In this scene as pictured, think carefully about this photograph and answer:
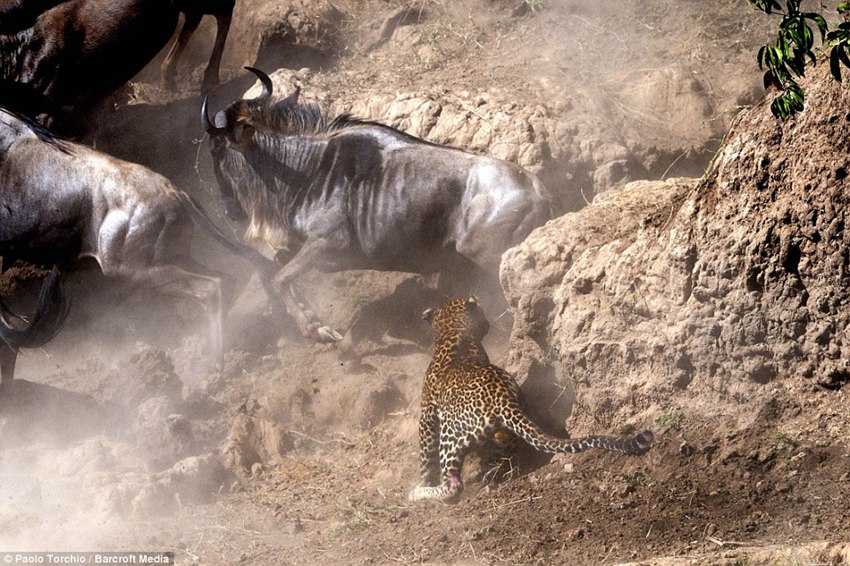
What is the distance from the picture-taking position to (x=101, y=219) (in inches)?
332

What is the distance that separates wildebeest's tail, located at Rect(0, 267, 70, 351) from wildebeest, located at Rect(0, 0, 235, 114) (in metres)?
3.39

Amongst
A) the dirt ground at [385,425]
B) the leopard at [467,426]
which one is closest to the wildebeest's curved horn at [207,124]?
the dirt ground at [385,425]

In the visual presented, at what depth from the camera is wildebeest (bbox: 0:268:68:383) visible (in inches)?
289

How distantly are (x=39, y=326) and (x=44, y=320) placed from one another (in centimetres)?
7

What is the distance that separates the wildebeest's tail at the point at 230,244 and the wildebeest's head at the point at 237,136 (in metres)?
0.51

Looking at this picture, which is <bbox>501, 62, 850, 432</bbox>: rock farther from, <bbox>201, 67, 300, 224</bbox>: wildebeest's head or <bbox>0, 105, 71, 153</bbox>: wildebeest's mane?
<bbox>0, 105, 71, 153</bbox>: wildebeest's mane

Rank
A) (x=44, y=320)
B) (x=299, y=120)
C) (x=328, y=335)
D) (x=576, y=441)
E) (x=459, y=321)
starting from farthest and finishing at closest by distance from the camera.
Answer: (x=299, y=120), (x=328, y=335), (x=44, y=320), (x=459, y=321), (x=576, y=441)

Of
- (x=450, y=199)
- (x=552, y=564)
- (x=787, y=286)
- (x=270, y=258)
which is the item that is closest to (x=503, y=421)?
(x=552, y=564)

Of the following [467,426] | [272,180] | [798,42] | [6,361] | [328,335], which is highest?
[798,42]

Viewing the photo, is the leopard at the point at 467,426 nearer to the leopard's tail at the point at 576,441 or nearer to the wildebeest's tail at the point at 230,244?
the leopard's tail at the point at 576,441

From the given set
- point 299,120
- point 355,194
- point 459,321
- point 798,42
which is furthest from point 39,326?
point 798,42

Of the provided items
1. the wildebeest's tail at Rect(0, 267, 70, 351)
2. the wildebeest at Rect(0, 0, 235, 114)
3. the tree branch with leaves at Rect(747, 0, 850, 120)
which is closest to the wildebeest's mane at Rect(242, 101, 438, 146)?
the wildebeest at Rect(0, 0, 235, 114)

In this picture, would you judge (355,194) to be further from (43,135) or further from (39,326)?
(43,135)

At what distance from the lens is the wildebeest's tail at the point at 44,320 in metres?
7.33
